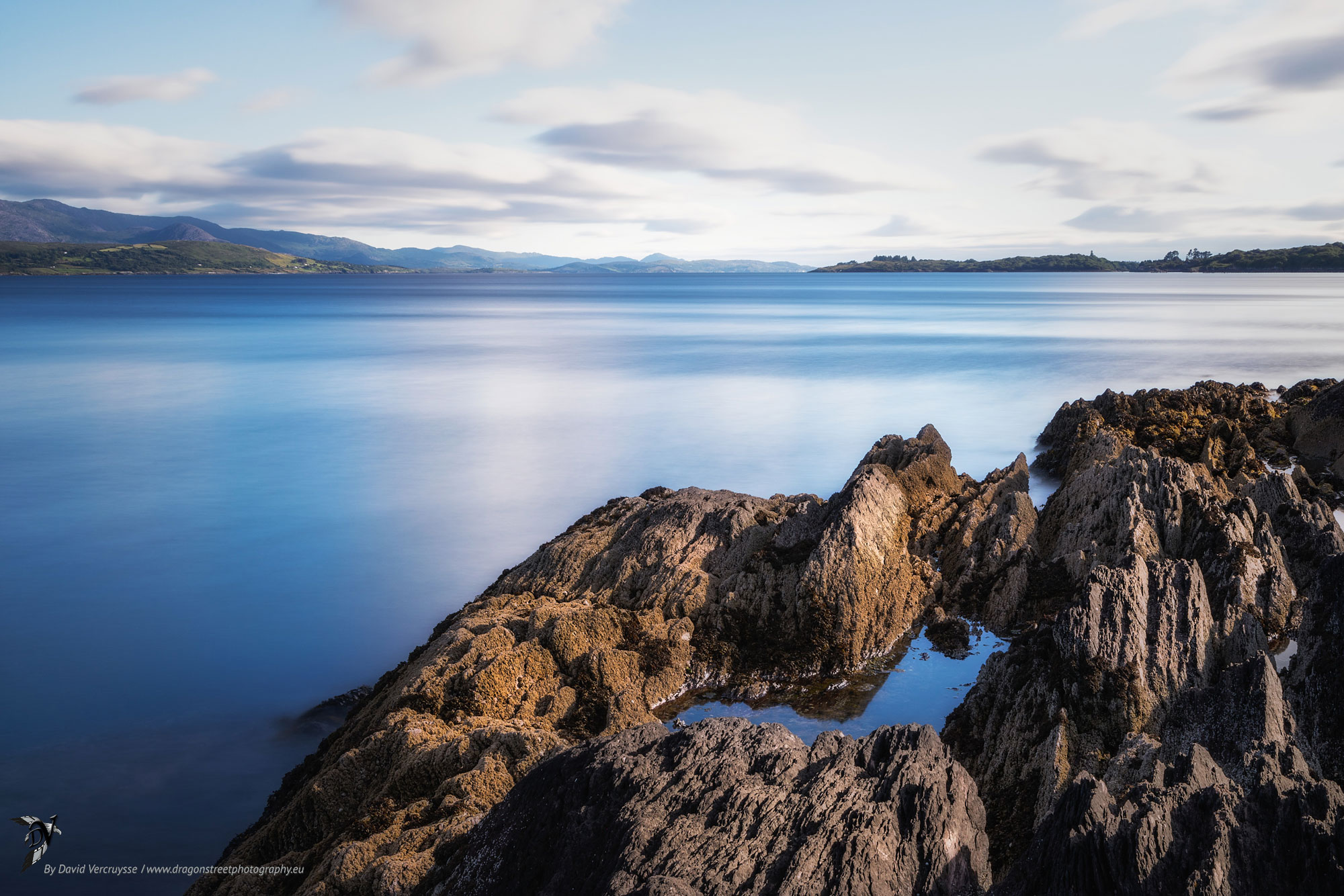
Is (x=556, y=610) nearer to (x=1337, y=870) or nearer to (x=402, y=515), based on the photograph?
→ (x=1337, y=870)

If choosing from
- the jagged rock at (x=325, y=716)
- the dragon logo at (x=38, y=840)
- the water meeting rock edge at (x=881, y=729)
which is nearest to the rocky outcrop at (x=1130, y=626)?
the water meeting rock edge at (x=881, y=729)

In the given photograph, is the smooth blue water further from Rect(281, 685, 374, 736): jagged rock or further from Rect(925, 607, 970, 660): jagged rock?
Rect(281, 685, 374, 736): jagged rock

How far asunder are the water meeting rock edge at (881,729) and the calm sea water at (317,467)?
5.73 ft

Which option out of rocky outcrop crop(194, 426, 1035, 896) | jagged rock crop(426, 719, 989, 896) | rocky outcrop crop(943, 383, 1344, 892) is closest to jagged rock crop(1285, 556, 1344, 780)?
rocky outcrop crop(943, 383, 1344, 892)

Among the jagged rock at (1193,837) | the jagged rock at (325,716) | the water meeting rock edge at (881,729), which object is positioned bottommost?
the jagged rock at (325,716)

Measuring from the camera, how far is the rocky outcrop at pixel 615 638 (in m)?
5.59

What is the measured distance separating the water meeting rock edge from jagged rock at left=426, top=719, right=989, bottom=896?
16mm

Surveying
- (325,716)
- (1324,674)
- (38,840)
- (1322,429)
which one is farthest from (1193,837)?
(1322,429)

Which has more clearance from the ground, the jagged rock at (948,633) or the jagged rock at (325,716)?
the jagged rock at (948,633)

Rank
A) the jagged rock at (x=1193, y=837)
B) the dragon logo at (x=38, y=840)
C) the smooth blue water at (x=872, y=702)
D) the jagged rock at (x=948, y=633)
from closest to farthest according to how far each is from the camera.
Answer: the jagged rock at (x=1193, y=837), the dragon logo at (x=38, y=840), the smooth blue water at (x=872, y=702), the jagged rock at (x=948, y=633)

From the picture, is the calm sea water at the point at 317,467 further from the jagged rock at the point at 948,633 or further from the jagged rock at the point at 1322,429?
the jagged rock at the point at 948,633

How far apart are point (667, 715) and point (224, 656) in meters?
5.92

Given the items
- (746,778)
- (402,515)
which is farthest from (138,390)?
(746,778)

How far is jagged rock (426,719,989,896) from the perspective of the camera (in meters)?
4.07
